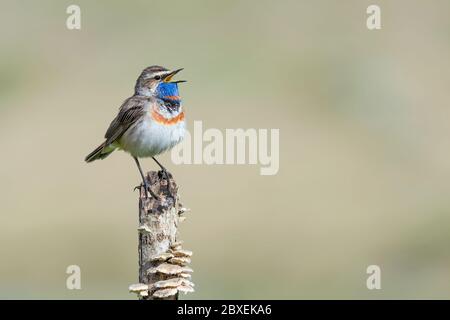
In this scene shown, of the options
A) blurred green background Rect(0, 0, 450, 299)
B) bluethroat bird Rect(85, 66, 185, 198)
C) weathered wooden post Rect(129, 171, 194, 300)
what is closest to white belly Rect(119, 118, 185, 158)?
bluethroat bird Rect(85, 66, 185, 198)

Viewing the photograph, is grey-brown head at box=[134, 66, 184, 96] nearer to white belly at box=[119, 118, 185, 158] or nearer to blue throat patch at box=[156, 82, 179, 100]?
blue throat patch at box=[156, 82, 179, 100]

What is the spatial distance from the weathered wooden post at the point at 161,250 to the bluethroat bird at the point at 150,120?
6.52 feet

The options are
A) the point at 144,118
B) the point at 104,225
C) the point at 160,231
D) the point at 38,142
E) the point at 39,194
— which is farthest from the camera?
the point at 38,142

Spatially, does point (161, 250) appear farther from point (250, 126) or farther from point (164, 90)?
point (250, 126)

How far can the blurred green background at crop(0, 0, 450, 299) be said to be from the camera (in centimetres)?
2114

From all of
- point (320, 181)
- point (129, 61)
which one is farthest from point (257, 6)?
point (320, 181)

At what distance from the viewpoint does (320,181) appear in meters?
24.9

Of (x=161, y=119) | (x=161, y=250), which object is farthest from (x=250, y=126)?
(x=161, y=250)

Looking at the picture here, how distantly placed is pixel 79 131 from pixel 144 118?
574 inches

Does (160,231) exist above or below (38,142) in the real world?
below

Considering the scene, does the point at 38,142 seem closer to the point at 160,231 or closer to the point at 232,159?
the point at 232,159

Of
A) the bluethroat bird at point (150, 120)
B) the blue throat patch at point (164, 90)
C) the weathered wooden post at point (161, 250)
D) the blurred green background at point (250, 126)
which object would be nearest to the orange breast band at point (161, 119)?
the bluethroat bird at point (150, 120)

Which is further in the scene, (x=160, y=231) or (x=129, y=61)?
(x=129, y=61)

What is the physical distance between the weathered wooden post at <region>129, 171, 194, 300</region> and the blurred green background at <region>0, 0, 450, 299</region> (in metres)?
7.70
